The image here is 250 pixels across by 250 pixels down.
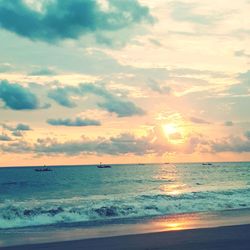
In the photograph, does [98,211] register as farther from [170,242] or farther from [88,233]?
[170,242]

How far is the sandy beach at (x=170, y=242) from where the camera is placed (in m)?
16.5

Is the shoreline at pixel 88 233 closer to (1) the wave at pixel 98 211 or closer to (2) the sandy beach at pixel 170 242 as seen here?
(2) the sandy beach at pixel 170 242

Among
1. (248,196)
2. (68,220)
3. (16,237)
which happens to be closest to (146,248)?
(16,237)

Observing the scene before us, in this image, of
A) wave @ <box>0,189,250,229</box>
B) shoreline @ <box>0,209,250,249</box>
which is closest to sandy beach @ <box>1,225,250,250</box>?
shoreline @ <box>0,209,250,249</box>

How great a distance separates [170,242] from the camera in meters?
17.4

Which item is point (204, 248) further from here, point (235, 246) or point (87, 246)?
point (87, 246)

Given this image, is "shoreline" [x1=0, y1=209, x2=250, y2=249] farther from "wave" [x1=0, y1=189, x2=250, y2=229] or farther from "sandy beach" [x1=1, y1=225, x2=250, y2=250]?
"wave" [x1=0, y1=189, x2=250, y2=229]

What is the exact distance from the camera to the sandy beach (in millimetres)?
16506

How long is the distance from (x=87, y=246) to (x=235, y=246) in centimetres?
516

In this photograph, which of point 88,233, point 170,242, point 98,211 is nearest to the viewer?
point 170,242

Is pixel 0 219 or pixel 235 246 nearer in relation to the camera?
pixel 235 246

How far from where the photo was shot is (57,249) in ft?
53.6

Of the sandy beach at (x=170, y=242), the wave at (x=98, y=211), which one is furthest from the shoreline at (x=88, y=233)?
the wave at (x=98, y=211)

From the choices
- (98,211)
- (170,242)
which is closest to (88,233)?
(170,242)
